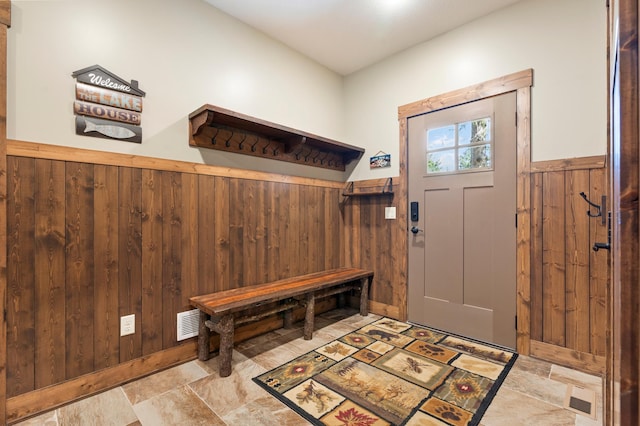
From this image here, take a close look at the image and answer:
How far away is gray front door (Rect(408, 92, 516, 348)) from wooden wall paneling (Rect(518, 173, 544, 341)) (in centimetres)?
13

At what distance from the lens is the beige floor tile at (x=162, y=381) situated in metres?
1.93

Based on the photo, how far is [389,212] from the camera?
3.37 meters

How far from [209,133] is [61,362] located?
6.08ft

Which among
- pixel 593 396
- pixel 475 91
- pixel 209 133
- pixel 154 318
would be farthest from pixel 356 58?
pixel 593 396

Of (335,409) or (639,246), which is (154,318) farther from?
(639,246)

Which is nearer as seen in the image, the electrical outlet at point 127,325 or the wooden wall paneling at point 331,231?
the electrical outlet at point 127,325

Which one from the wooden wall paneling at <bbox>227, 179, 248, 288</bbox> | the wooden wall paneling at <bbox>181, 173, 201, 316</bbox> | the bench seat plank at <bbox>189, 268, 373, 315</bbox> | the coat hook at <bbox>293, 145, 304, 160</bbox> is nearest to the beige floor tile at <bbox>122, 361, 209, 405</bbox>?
the wooden wall paneling at <bbox>181, 173, 201, 316</bbox>

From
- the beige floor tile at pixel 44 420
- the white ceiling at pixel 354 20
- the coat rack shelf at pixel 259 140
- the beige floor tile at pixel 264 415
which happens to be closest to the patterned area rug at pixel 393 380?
the beige floor tile at pixel 264 415

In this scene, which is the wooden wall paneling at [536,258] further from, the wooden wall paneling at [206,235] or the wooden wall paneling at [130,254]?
the wooden wall paneling at [130,254]

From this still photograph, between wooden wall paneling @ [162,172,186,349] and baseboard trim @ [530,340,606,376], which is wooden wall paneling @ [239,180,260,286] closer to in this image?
wooden wall paneling @ [162,172,186,349]

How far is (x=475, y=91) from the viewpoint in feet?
9.04

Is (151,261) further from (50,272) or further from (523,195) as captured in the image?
(523,195)

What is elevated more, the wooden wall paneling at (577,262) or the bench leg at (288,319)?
the wooden wall paneling at (577,262)

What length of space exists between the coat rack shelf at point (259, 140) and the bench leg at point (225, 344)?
141 centimetres
